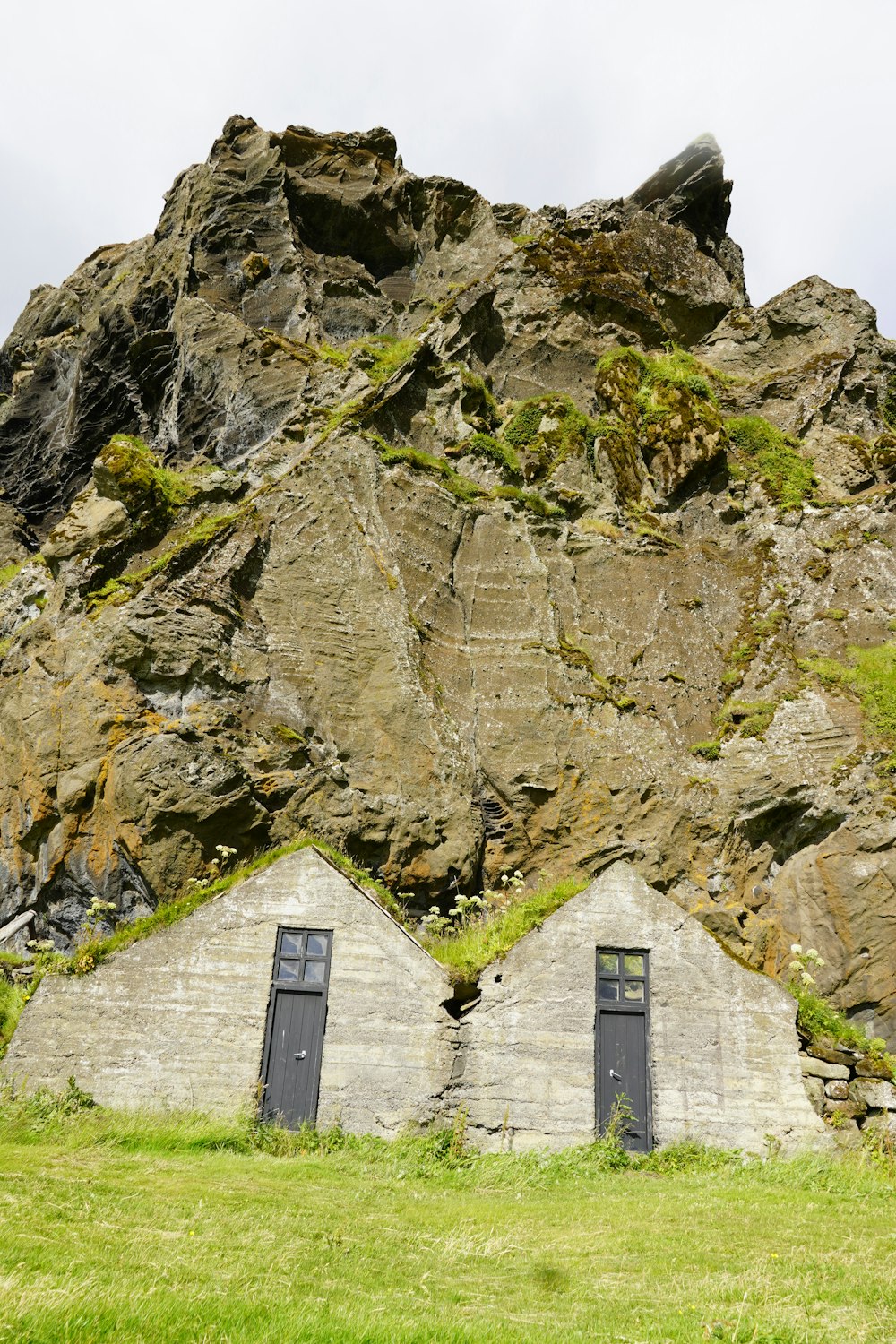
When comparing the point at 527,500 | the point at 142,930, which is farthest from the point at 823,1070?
the point at 527,500

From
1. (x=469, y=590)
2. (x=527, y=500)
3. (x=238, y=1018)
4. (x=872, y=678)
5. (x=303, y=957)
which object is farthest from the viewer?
(x=527, y=500)

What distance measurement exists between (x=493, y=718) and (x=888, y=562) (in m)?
9.78

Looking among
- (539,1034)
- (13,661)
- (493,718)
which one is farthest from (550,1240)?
(13,661)

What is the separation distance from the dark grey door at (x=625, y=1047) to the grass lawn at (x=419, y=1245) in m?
0.59

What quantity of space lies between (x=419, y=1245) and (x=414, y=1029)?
444cm

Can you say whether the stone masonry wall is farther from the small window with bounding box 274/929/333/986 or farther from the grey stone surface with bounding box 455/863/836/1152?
the small window with bounding box 274/929/333/986

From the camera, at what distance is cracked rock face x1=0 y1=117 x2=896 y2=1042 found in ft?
56.6

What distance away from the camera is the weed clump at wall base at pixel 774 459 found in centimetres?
2506

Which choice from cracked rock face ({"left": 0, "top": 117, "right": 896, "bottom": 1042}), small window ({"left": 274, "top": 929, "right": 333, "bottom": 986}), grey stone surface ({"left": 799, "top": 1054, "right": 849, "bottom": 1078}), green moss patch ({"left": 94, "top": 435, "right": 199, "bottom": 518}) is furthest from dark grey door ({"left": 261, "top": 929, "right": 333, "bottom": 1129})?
green moss patch ({"left": 94, "top": 435, "right": 199, "bottom": 518})

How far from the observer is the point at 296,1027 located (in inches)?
492

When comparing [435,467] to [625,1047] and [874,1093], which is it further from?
[874,1093]

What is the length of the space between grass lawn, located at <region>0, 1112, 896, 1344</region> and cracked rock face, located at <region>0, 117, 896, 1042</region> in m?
5.86

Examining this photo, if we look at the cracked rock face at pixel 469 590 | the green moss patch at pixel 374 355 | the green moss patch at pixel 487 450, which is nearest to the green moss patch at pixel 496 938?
the cracked rock face at pixel 469 590

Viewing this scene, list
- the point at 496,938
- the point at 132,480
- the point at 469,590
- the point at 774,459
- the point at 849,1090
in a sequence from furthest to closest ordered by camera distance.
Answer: the point at 774,459 → the point at 132,480 → the point at 469,590 → the point at 496,938 → the point at 849,1090
